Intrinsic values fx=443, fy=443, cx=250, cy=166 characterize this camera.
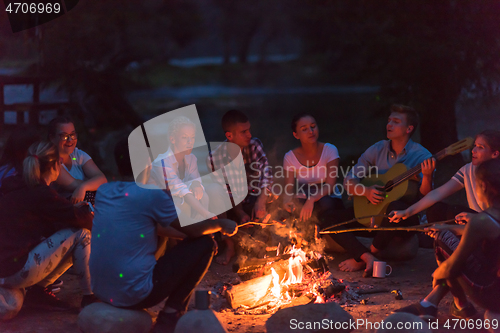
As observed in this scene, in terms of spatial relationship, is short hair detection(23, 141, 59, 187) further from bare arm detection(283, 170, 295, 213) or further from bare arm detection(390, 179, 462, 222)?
bare arm detection(390, 179, 462, 222)

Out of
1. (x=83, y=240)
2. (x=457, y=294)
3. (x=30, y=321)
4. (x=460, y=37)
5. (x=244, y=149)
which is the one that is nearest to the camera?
(x=457, y=294)

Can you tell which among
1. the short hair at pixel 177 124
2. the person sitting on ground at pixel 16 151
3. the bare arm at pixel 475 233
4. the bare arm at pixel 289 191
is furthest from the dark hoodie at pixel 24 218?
the bare arm at pixel 475 233

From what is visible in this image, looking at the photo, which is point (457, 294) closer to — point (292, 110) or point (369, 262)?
point (369, 262)

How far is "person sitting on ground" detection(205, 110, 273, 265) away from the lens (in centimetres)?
540

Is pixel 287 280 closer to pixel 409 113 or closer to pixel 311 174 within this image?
pixel 311 174

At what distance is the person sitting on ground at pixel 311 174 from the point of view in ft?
17.2

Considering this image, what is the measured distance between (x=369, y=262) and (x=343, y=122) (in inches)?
506

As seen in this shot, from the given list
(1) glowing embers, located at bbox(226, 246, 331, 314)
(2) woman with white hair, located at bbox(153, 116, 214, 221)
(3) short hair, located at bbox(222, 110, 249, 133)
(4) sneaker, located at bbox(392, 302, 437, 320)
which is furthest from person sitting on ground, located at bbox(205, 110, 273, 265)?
(4) sneaker, located at bbox(392, 302, 437, 320)

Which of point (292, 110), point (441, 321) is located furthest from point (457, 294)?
point (292, 110)

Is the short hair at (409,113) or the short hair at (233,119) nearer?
the short hair at (409,113)

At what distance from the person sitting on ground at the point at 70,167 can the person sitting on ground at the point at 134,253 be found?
148cm

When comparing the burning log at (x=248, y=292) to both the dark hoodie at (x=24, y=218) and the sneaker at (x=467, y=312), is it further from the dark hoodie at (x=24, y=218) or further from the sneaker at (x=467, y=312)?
the sneaker at (x=467, y=312)

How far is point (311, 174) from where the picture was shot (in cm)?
540

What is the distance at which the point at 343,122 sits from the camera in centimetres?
1717
